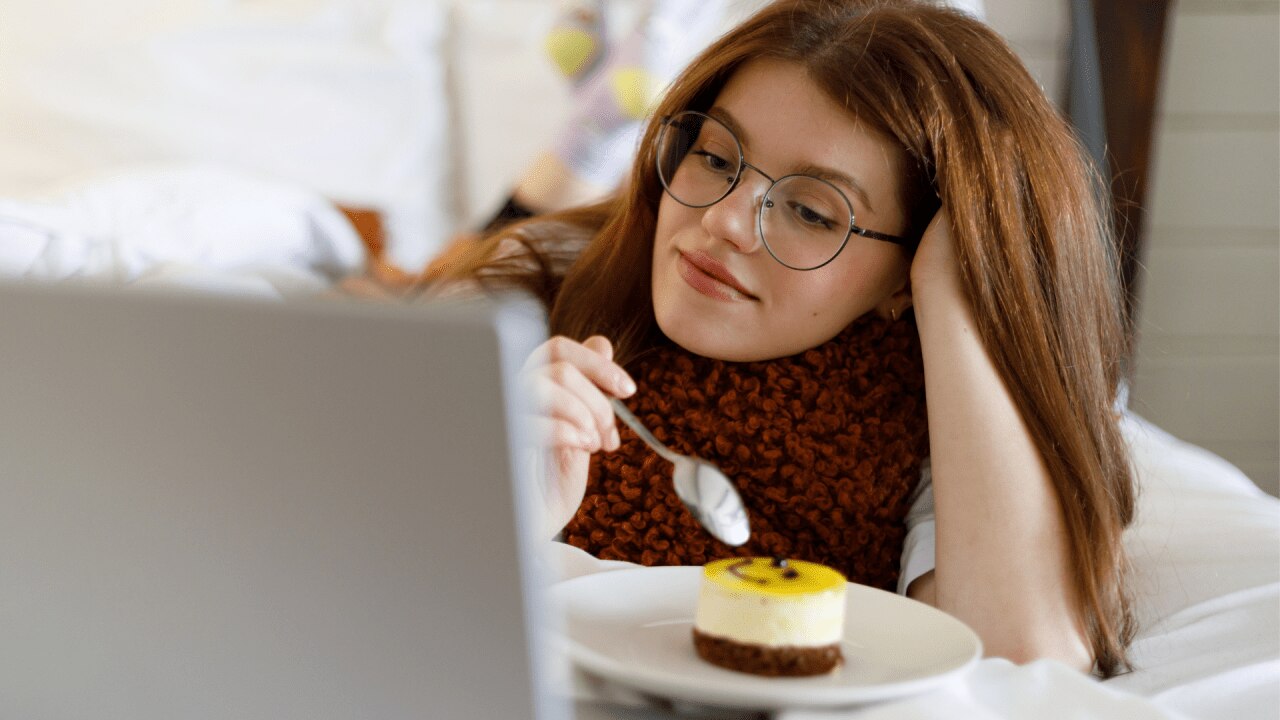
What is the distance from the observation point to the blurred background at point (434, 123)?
2.49 m

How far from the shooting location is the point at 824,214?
3.46 ft

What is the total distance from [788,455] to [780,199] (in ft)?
0.87

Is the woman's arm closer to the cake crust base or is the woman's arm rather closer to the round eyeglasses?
the round eyeglasses

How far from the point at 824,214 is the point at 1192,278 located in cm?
182

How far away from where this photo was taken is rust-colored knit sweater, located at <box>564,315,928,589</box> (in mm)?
1122

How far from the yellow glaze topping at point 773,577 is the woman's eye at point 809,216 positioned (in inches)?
16.2

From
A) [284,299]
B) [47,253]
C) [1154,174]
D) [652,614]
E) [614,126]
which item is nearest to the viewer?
[284,299]

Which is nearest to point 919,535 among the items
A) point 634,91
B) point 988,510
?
point 988,510

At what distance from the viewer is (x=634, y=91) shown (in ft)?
7.64

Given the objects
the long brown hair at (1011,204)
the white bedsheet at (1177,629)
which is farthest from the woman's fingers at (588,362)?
the long brown hair at (1011,204)

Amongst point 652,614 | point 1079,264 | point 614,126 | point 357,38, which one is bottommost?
point 652,614

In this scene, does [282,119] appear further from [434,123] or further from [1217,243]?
[1217,243]

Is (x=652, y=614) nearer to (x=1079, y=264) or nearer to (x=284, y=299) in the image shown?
(x=284, y=299)

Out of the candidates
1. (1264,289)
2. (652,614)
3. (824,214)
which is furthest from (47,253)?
(1264,289)
